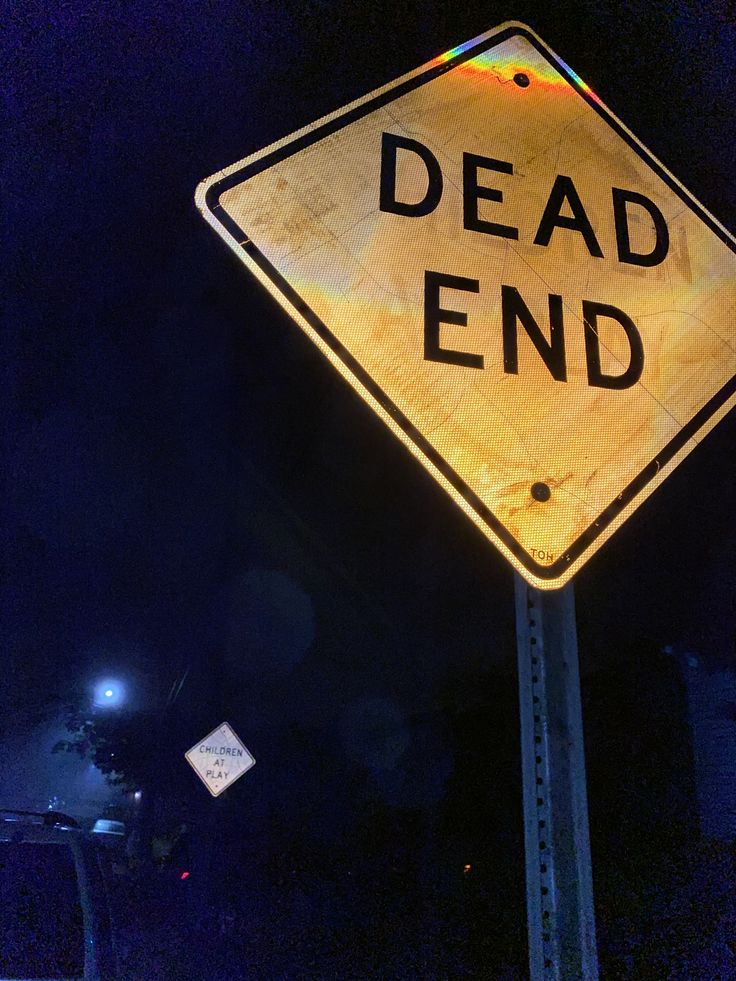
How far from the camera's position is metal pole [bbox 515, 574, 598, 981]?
819mm

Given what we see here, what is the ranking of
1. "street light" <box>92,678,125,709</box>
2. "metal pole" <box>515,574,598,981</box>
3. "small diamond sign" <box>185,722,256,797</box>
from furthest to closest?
"street light" <box>92,678,125,709</box> < "small diamond sign" <box>185,722,256,797</box> < "metal pole" <box>515,574,598,981</box>

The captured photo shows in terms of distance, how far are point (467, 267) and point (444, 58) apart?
506mm

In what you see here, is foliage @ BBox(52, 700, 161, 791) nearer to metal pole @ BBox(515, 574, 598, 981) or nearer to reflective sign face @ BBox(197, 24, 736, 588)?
metal pole @ BBox(515, 574, 598, 981)

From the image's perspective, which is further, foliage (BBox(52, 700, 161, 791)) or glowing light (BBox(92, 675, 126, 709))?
glowing light (BBox(92, 675, 126, 709))

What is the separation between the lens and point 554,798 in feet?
2.83

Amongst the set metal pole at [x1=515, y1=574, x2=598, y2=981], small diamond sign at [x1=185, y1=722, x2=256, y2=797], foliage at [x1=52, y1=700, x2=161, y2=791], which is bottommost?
metal pole at [x1=515, y1=574, x2=598, y2=981]

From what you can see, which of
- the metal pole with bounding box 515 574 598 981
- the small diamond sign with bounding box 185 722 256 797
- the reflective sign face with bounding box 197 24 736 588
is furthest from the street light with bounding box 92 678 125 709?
the reflective sign face with bounding box 197 24 736 588

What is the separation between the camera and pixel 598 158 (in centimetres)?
116

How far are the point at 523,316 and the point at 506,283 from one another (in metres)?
0.07

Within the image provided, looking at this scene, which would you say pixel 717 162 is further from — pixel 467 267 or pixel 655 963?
pixel 655 963

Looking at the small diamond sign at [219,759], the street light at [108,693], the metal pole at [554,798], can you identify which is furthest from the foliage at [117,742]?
the metal pole at [554,798]

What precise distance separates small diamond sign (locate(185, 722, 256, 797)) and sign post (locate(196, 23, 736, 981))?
5.07 feet

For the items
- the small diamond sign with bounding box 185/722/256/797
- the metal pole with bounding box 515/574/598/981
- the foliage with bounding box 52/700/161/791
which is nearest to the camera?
the metal pole with bounding box 515/574/598/981

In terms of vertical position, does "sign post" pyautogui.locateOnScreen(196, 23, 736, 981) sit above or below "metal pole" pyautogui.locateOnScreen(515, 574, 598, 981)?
above
